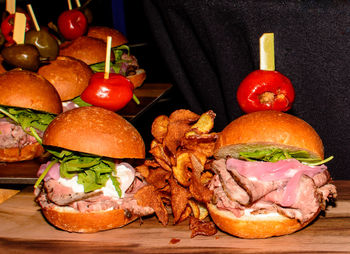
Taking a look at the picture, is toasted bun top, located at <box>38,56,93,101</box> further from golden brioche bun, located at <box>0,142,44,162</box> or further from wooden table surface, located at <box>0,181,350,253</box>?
wooden table surface, located at <box>0,181,350,253</box>

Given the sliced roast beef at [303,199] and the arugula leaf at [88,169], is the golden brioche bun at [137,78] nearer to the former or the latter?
the arugula leaf at [88,169]

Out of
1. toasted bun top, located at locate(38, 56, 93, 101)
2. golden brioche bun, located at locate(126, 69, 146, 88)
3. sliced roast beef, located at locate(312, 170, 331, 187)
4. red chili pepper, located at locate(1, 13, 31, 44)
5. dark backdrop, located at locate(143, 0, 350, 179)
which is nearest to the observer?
sliced roast beef, located at locate(312, 170, 331, 187)

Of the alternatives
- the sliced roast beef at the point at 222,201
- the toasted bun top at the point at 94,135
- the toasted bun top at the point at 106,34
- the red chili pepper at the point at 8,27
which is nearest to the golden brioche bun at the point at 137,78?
the toasted bun top at the point at 106,34

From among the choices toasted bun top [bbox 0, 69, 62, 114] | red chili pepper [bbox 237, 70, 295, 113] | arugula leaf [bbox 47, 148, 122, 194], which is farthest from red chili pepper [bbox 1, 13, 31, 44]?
red chili pepper [bbox 237, 70, 295, 113]

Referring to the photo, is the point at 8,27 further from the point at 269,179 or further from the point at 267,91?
the point at 269,179

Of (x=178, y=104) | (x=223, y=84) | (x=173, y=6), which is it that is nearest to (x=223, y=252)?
(x=223, y=84)

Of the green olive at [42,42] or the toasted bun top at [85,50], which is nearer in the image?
the green olive at [42,42]

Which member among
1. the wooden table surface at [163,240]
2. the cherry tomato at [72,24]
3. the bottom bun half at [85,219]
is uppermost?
the cherry tomato at [72,24]
